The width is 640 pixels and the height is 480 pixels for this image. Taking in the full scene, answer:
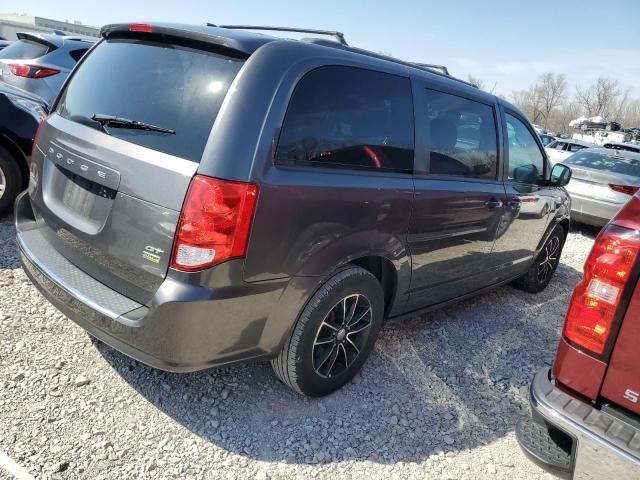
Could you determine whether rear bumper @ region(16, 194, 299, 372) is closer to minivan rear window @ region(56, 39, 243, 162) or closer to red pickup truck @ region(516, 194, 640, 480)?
minivan rear window @ region(56, 39, 243, 162)

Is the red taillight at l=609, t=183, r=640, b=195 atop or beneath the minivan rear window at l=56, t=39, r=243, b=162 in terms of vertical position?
beneath

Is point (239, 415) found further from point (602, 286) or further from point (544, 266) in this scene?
point (544, 266)

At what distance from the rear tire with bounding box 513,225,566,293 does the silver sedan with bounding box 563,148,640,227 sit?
124 inches

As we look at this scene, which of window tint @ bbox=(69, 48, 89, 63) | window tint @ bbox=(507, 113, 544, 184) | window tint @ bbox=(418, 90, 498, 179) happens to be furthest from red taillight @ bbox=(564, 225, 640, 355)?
window tint @ bbox=(69, 48, 89, 63)

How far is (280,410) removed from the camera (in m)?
2.68

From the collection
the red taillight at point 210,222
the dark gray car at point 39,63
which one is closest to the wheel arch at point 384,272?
the red taillight at point 210,222

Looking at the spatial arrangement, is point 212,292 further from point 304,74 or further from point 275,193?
point 304,74

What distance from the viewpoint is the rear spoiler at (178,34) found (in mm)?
2203

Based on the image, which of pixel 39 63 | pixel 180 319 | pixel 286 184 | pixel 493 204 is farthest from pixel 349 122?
pixel 39 63

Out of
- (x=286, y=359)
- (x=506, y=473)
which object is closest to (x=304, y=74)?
(x=286, y=359)

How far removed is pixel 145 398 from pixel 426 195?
1964mm

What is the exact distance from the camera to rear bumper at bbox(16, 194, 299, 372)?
6.74 feet

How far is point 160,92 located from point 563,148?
14312mm

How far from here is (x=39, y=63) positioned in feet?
21.3
